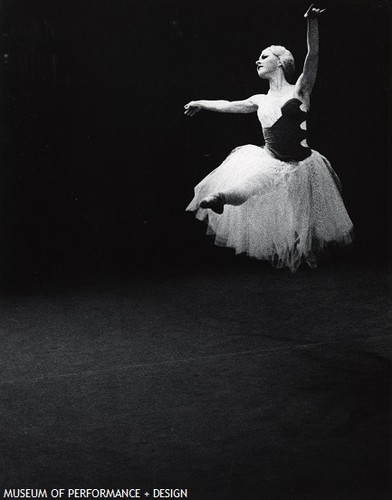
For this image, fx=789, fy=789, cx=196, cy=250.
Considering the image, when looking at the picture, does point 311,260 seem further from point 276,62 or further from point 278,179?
point 276,62

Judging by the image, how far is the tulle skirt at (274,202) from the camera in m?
3.20

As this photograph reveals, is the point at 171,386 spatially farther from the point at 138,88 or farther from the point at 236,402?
the point at 138,88

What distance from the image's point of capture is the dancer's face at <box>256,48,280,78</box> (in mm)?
3215

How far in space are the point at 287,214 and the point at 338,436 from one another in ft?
4.14

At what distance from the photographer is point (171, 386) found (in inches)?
102

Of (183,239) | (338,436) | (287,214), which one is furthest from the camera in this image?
(183,239)

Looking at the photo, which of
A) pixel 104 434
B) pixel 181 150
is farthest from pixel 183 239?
pixel 104 434

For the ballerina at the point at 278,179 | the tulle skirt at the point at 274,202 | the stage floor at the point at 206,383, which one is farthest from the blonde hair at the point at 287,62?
the stage floor at the point at 206,383

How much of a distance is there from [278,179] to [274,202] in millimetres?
96

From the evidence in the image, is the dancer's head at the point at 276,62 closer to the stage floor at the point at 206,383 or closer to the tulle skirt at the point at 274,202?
the tulle skirt at the point at 274,202

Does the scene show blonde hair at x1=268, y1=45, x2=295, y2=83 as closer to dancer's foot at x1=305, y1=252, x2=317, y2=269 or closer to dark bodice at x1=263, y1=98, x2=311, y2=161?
dark bodice at x1=263, y1=98, x2=311, y2=161

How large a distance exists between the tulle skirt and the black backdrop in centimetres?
36

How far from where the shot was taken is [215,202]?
3.13m

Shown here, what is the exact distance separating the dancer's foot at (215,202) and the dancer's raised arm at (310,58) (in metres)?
0.53
